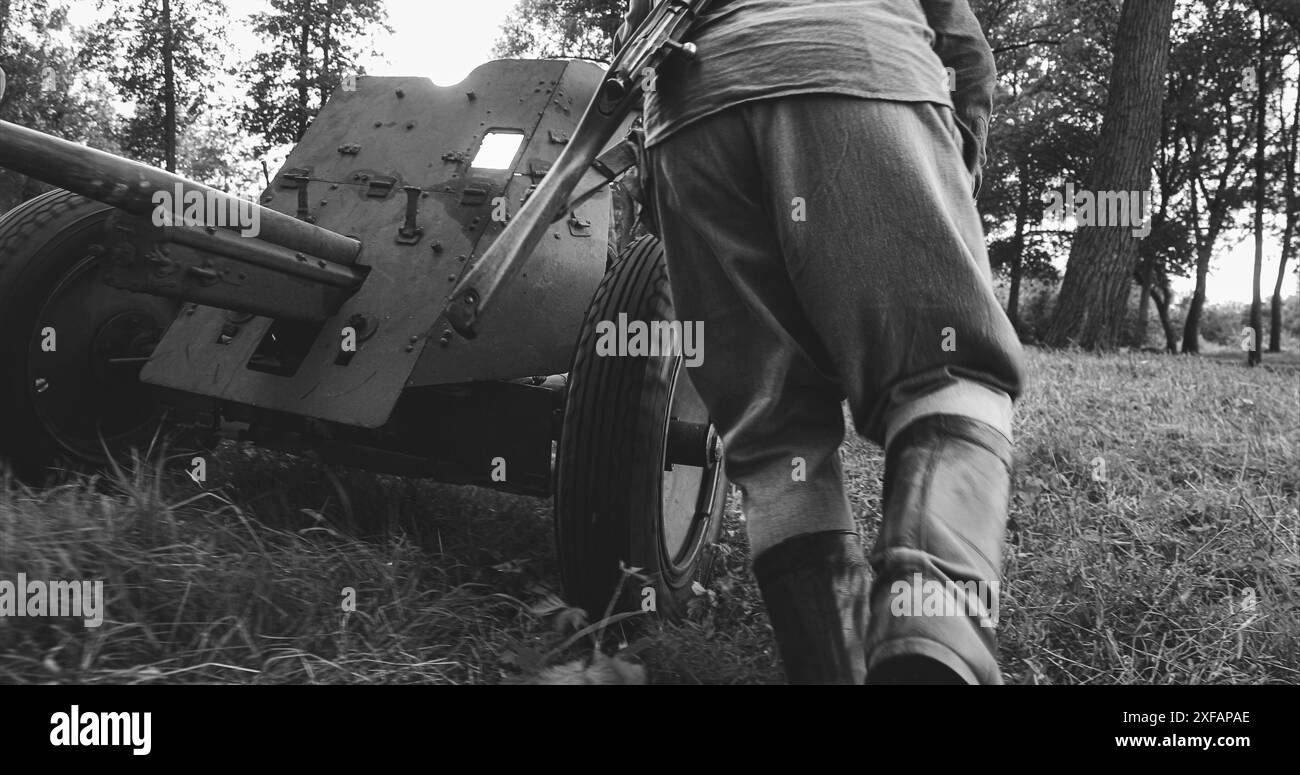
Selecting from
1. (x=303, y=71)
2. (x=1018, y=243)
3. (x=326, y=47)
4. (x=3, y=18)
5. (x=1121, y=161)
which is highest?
(x=3, y=18)

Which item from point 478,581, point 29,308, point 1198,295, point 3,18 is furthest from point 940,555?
point 1198,295

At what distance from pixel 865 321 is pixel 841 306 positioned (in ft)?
0.15

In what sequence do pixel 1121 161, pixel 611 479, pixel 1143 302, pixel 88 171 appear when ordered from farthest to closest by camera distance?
pixel 1143 302 → pixel 1121 161 → pixel 88 171 → pixel 611 479

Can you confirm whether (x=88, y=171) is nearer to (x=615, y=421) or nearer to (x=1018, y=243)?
(x=615, y=421)

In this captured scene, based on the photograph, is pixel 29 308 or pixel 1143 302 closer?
pixel 29 308

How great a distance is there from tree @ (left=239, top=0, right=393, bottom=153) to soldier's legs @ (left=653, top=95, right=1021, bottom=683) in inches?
769

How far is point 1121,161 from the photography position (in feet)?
33.8

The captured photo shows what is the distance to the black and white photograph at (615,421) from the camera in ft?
5.01

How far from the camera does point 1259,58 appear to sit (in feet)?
78.2

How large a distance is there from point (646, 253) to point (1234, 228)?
3419cm

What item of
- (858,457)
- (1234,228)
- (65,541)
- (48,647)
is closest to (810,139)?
(48,647)

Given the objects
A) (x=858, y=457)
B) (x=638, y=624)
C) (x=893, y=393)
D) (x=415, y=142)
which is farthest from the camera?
(x=858, y=457)

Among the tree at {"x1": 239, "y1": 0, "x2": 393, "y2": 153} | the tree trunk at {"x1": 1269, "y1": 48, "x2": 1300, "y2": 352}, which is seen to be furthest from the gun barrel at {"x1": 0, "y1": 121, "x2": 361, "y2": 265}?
the tree trunk at {"x1": 1269, "y1": 48, "x2": 1300, "y2": 352}
